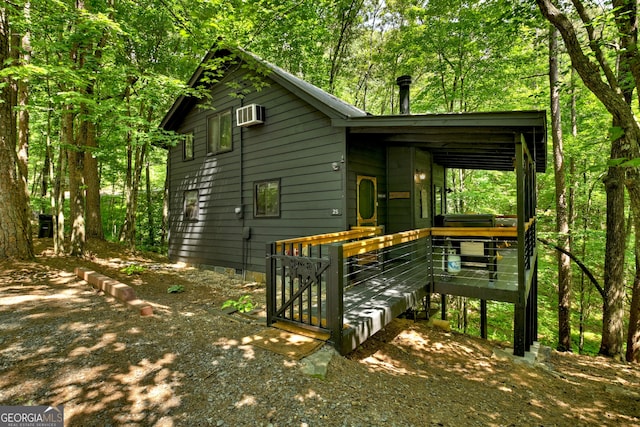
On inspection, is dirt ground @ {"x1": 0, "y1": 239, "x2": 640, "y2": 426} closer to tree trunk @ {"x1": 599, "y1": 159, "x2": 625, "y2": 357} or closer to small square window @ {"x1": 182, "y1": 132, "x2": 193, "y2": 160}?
tree trunk @ {"x1": 599, "y1": 159, "x2": 625, "y2": 357}

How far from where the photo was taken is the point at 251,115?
27.3 feet

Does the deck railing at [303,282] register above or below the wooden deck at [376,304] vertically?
above

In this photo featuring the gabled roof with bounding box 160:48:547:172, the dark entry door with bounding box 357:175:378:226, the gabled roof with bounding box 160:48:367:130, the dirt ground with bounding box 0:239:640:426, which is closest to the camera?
the dirt ground with bounding box 0:239:640:426

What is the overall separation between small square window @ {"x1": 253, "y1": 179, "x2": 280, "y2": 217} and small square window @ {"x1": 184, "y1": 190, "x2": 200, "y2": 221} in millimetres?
2826

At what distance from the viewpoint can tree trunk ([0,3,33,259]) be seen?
6.27 metres

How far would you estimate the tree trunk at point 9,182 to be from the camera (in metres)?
6.27

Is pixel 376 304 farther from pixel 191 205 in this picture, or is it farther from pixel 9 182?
pixel 191 205

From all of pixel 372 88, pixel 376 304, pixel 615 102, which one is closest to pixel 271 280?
pixel 376 304

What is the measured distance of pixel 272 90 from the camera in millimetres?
8258

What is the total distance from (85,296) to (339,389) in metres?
4.65

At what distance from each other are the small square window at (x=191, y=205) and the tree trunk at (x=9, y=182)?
4.25m

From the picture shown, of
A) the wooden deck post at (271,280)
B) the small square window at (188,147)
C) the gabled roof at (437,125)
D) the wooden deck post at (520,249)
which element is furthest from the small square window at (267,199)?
the wooden deck post at (520,249)

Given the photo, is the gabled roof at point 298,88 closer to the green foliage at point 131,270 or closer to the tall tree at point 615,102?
the tall tree at point 615,102

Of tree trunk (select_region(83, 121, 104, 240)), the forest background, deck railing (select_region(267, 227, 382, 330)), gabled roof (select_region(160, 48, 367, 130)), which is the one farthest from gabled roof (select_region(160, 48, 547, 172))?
tree trunk (select_region(83, 121, 104, 240))
